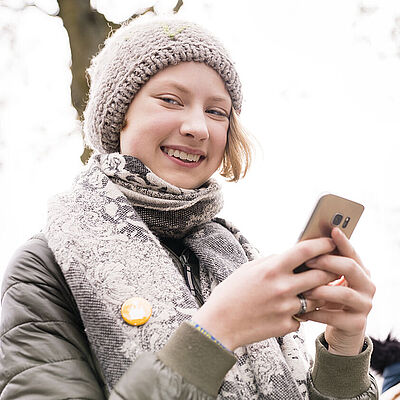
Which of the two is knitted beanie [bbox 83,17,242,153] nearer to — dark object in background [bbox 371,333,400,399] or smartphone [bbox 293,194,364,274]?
smartphone [bbox 293,194,364,274]

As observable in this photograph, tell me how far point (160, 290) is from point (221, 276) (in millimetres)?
310

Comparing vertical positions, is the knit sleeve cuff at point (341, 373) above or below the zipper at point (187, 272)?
below

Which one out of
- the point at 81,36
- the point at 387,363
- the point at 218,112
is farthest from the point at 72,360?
the point at 81,36

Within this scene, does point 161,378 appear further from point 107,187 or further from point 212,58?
point 212,58

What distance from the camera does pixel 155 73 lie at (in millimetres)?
1789

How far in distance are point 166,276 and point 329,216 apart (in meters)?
0.54

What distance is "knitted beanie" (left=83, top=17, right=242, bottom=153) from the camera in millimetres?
1786

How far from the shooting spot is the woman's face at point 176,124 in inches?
68.2

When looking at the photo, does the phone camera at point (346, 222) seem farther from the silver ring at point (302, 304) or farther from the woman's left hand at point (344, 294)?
the silver ring at point (302, 304)

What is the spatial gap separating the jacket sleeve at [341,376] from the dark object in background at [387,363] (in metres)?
1.27

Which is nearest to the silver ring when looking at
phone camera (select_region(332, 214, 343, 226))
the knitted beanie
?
phone camera (select_region(332, 214, 343, 226))

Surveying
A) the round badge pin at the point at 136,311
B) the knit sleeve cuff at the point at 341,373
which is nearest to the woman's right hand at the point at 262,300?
the round badge pin at the point at 136,311

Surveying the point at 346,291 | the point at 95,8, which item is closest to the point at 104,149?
the point at 346,291

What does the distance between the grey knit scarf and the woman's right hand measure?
27 centimetres
